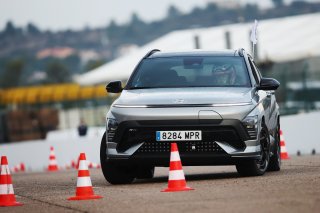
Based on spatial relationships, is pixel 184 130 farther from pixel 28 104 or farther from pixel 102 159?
pixel 28 104

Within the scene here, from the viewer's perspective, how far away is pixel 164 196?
1198cm

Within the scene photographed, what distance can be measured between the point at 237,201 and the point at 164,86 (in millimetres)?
4175

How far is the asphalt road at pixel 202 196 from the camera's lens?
34.5ft

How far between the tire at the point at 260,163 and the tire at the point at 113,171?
56.7 inches

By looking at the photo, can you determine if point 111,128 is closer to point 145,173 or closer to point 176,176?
point 145,173

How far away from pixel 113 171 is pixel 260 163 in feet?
6.15

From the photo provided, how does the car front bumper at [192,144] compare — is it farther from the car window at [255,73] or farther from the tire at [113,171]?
the car window at [255,73]

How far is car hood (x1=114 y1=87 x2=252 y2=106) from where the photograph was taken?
14.0 metres

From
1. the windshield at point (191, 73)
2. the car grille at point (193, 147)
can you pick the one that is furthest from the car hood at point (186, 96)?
the car grille at point (193, 147)

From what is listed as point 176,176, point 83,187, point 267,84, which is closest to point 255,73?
point 267,84

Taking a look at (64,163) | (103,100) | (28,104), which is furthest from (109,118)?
(28,104)

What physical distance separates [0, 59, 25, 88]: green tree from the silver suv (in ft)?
572

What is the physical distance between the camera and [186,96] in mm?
14094

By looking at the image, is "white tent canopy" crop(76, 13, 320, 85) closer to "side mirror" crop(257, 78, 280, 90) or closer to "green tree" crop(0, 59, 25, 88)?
"side mirror" crop(257, 78, 280, 90)
